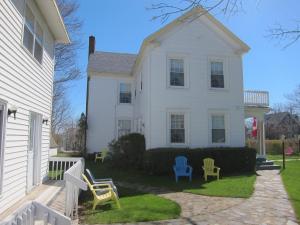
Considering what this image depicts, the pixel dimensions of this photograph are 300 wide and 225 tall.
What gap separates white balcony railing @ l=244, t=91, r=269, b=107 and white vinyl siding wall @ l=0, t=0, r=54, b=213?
13.1 m

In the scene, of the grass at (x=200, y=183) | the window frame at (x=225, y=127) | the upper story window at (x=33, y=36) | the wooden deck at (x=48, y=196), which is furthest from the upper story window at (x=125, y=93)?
the upper story window at (x=33, y=36)

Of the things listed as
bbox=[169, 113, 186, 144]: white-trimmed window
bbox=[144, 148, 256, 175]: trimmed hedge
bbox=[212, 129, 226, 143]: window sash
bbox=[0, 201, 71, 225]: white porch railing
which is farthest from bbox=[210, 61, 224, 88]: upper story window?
bbox=[0, 201, 71, 225]: white porch railing

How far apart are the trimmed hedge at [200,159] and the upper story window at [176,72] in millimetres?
3495

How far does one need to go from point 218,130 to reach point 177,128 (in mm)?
2205

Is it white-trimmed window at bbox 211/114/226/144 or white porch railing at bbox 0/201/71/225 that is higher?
white-trimmed window at bbox 211/114/226/144

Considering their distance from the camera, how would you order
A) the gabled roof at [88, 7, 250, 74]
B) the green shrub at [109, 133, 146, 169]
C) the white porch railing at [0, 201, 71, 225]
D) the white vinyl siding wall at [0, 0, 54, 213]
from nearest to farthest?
the white porch railing at [0, 201, 71, 225], the white vinyl siding wall at [0, 0, 54, 213], the gabled roof at [88, 7, 250, 74], the green shrub at [109, 133, 146, 169]

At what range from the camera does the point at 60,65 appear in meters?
22.1

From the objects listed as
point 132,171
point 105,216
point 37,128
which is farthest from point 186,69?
point 105,216

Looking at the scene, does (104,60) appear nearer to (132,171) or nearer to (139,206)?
(132,171)

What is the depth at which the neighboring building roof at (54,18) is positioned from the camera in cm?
926

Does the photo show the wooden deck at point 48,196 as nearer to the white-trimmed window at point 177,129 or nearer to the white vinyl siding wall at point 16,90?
the white vinyl siding wall at point 16,90

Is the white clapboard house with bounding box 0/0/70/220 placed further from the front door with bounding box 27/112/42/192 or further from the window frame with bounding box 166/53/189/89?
the window frame with bounding box 166/53/189/89

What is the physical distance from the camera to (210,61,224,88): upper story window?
53.7ft

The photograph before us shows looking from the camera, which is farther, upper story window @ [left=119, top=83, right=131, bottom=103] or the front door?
upper story window @ [left=119, top=83, right=131, bottom=103]
